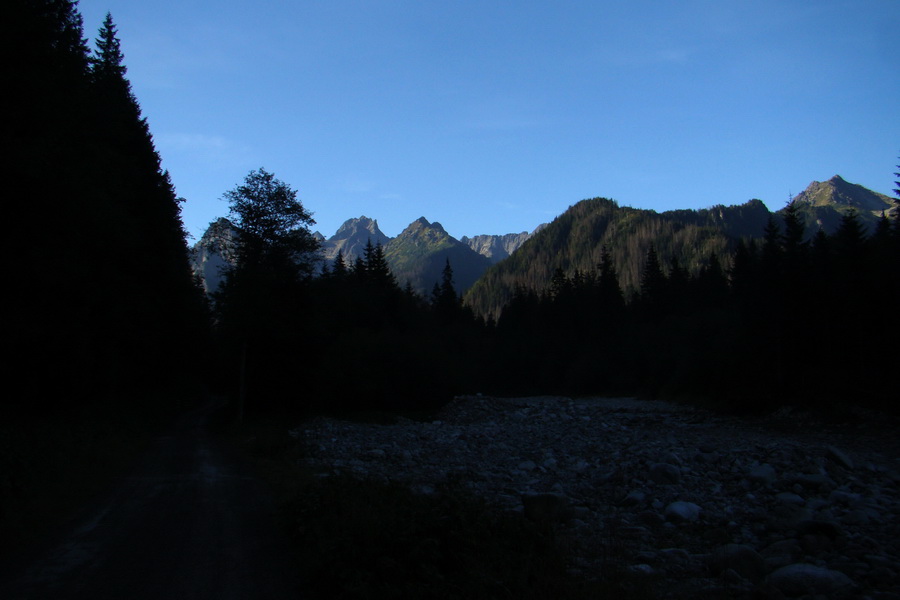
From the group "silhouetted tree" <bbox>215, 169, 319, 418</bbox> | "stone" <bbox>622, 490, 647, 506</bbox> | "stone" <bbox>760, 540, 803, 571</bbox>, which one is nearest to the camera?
"stone" <bbox>760, 540, 803, 571</bbox>

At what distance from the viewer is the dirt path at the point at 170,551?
5.98 m

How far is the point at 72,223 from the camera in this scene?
16.1 meters

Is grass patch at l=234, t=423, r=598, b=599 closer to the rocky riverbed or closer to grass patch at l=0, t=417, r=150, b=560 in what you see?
the rocky riverbed

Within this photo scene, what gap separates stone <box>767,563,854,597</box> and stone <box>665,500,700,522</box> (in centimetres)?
356

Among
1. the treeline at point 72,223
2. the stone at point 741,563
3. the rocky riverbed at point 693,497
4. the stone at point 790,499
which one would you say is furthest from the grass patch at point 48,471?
the stone at point 790,499

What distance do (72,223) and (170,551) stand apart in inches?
506

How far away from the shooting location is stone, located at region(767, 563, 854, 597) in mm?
5836

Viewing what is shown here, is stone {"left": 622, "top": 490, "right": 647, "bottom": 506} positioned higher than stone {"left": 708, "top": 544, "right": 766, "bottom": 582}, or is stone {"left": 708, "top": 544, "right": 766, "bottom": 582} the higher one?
stone {"left": 708, "top": 544, "right": 766, "bottom": 582}

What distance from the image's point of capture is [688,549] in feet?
26.3

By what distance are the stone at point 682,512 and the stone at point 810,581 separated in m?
3.56

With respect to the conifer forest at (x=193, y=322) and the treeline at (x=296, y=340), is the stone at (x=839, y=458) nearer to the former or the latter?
the conifer forest at (x=193, y=322)

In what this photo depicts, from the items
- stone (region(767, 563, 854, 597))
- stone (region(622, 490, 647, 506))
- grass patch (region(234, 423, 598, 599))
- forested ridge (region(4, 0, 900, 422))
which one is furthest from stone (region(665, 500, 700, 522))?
forested ridge (region(4, 0, 900, 422))

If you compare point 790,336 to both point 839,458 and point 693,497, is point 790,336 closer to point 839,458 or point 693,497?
point 839,458

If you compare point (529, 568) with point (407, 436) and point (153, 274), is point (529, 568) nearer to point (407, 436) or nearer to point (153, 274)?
point (407, 436)
